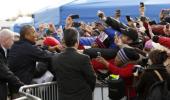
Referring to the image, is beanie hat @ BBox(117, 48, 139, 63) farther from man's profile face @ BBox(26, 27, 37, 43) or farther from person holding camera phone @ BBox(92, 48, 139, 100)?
man's profile face @ BBox(26, 27, 37, 43)

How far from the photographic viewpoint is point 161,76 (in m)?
6.19

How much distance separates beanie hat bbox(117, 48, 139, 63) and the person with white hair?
5.26ft

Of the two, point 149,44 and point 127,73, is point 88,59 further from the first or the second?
point 149,44

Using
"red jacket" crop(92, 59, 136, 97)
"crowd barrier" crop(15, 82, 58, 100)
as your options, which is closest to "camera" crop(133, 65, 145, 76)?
"red jacket" crop(92, 59, 136, 97)

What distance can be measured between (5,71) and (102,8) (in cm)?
935

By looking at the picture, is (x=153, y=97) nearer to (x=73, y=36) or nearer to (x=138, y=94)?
(x=138, y=94)

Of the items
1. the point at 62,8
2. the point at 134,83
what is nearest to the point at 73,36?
the point at 134,83

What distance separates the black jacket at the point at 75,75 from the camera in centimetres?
611

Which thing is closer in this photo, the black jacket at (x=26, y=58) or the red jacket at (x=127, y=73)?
the red jacket at (x=127, y=73)

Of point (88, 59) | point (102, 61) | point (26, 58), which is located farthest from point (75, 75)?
point (26, 58)

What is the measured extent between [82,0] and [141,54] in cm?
1037

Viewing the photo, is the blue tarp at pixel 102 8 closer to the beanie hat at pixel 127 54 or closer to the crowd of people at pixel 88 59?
the crowd of people at pixel 88 59

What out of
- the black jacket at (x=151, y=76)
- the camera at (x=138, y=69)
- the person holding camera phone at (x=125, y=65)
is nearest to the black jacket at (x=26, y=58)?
the person holding camera phone at (x=125, y=65)

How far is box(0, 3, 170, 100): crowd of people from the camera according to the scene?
243 inches
